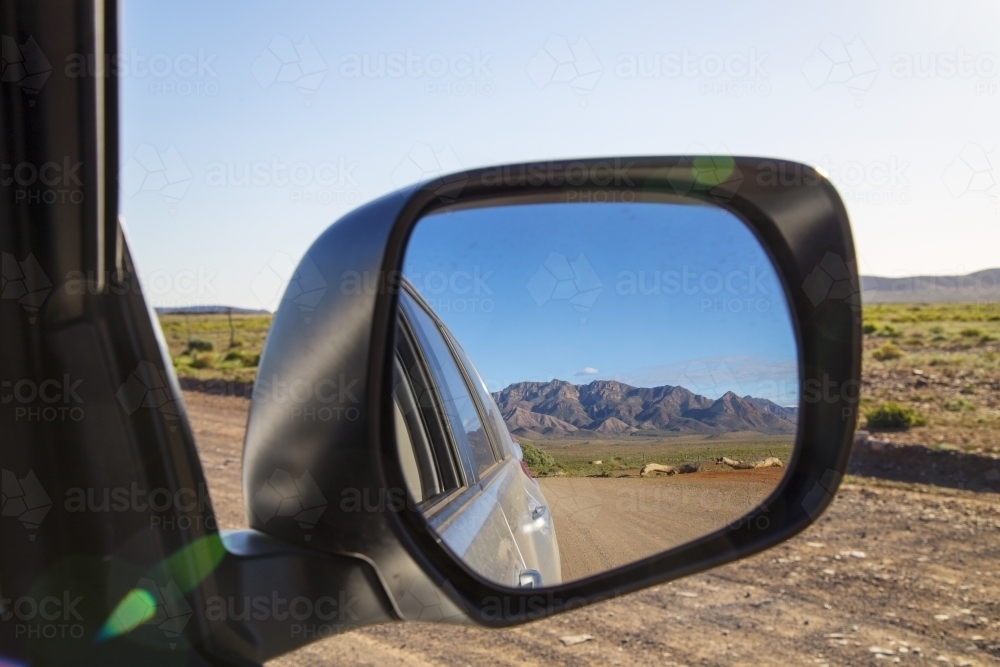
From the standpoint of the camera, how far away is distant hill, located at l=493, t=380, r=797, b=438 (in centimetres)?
148

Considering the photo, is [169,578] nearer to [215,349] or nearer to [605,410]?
[605,410]

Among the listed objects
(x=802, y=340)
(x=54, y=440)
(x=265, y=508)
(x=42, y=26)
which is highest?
(x=42, y=26)

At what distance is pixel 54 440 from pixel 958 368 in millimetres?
21571

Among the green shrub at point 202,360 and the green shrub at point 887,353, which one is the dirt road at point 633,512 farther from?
the green shrub at point 202,360

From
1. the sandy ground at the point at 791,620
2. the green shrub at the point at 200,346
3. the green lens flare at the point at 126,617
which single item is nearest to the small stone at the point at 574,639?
the sandy ground at the point at 791,620

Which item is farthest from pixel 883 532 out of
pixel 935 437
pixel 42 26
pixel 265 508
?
pixel 42 26

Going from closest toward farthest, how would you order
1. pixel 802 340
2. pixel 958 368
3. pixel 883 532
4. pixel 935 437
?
pixel 802 340
pixel 883 532
pixel 935 437
pixel 958 368

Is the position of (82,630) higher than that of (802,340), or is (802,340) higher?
(802,340)

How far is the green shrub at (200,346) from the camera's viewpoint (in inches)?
1209

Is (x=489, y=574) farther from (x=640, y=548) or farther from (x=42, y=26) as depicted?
(x=42, y=26)

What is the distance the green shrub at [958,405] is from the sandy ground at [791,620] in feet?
26.7

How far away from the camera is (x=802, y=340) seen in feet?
5.99

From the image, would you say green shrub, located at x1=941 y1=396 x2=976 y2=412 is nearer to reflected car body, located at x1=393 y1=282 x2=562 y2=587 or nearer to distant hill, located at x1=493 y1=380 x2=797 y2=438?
reflected car body, located at x1=393 y1=282 x2=562 y2=587

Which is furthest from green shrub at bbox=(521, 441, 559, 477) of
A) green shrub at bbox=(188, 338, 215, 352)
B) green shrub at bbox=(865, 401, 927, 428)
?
green shrub at bbox=(188, 338, 215, 352)
